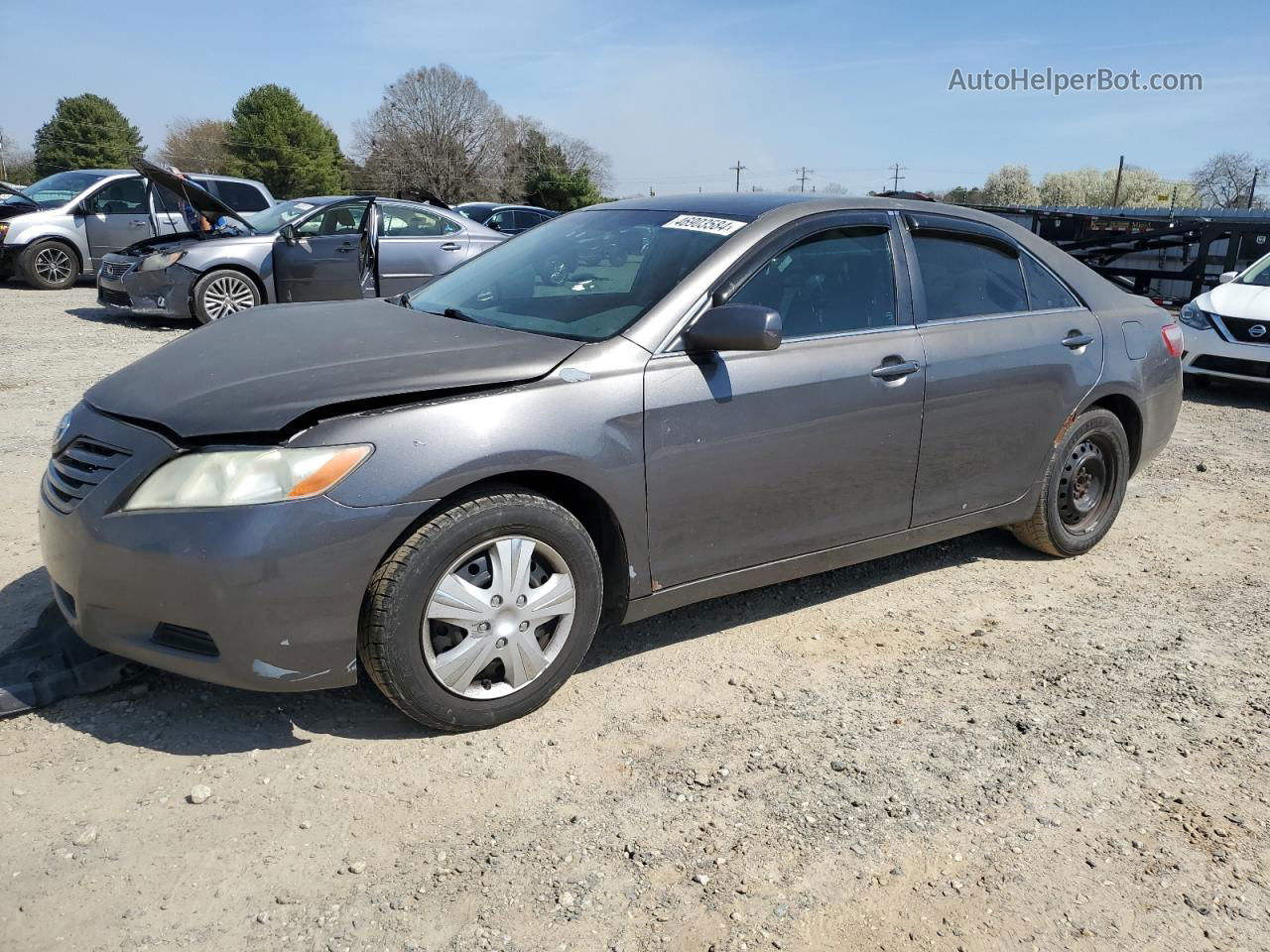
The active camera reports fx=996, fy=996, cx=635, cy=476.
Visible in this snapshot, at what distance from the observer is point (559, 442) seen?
10.0ft

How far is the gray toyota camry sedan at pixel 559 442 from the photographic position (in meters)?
2.76

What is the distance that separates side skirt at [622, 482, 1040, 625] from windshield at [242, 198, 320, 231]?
945cm

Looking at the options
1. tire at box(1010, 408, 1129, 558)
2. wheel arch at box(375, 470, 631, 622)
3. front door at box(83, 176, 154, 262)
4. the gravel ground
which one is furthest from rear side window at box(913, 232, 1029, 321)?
front door at box(83, 176, 154, 262)

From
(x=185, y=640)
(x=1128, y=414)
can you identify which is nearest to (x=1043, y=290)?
(x=1128, y=414)

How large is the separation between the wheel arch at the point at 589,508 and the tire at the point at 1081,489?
231 cm

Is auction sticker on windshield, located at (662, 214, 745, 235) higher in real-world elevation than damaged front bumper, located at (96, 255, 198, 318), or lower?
higher

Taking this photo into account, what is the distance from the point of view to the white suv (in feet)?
48.4

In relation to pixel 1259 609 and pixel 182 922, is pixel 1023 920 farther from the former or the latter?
pixel 1259 609

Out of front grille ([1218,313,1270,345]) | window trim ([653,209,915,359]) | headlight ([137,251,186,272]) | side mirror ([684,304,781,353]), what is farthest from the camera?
headlight ([137,251,186,272])

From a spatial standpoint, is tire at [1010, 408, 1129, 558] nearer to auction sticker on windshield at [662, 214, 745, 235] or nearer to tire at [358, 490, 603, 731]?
auction sticker on windshield at [662, 214, 745, 235]

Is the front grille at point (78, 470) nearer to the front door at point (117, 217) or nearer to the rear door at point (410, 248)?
the rear door at point (410, 248)

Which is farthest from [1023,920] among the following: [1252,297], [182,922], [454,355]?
[1252,297]

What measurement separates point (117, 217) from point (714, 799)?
50.6ft

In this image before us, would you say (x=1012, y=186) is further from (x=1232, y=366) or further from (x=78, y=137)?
(x=78, y=137)
